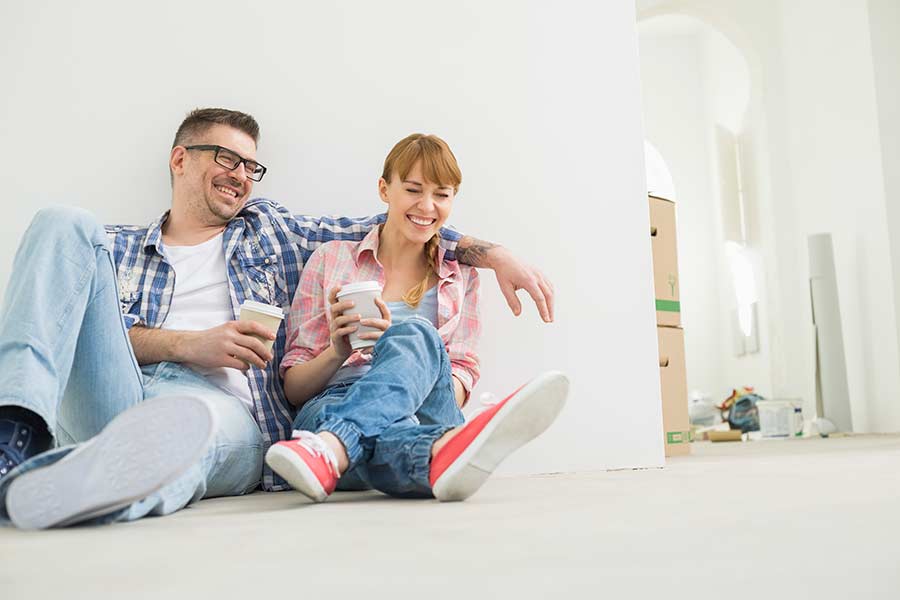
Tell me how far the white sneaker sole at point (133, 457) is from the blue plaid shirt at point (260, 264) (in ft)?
2.46

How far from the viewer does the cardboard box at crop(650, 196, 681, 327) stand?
278cm

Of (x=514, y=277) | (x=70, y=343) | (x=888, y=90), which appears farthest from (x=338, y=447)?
(x=888, y=90)

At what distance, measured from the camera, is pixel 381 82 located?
2270 millimetres

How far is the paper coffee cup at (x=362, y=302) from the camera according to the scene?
1679mm

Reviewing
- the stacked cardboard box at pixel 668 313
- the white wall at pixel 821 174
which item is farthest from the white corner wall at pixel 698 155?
the stacked cardboard box at pixel 668 313

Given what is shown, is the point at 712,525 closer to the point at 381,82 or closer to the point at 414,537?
the point at 414,537

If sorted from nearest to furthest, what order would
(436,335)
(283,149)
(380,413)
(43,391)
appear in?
(43,391) < (380,413) < (436,335) < (283,149)

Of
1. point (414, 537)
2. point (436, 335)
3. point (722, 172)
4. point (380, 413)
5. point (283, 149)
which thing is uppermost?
point (722, 172)

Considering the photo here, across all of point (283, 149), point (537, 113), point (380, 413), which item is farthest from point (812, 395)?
point (380, 413)

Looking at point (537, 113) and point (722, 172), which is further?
point (722, 172)

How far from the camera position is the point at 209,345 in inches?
67.2

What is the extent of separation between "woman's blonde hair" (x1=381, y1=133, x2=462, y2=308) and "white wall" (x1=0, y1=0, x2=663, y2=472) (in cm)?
29

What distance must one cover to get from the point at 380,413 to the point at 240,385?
0.48 metres

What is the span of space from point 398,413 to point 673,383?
149 cm
